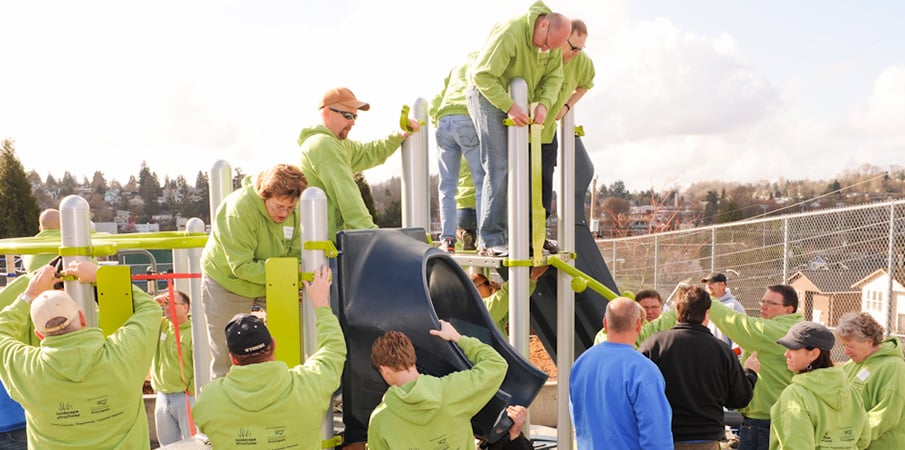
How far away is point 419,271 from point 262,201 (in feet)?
2.76

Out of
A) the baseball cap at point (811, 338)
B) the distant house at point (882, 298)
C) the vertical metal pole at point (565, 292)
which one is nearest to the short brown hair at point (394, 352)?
the baseball cap at point (811, 338)

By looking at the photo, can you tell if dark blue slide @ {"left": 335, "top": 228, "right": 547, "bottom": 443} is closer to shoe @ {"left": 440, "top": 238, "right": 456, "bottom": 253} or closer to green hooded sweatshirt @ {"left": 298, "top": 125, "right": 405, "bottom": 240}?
green hooded sweatshirt @ {"left": 298, "top": 125, "right": 405, "bottom": 240}

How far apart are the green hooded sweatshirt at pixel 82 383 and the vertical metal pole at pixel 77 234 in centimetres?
34

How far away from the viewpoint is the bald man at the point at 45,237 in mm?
4668

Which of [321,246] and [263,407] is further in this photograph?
A: [321,246]

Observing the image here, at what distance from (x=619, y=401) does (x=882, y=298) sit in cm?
803

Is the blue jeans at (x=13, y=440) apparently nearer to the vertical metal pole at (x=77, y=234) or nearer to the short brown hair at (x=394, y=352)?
the vertical metal pole at (x=77, y=234)

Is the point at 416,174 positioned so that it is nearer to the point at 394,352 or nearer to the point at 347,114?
the point at 347,114

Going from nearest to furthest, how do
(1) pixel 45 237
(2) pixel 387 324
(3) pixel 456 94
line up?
(2) pixel 387 324 → (3) pixel 456 94 → (1) pixel 45 237

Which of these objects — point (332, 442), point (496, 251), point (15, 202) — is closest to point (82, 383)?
point (332, 442)

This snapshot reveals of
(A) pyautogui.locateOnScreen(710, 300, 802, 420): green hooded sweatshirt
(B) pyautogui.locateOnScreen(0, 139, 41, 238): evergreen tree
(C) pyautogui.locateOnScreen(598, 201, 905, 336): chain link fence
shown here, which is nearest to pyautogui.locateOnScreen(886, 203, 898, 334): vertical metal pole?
(C) pyautogui.locateOnScreen(598, 201, 905, 336): chain link fence

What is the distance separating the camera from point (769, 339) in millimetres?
4027

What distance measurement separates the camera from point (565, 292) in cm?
455

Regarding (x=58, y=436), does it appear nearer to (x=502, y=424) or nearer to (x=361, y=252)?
(x=361, y=252)
